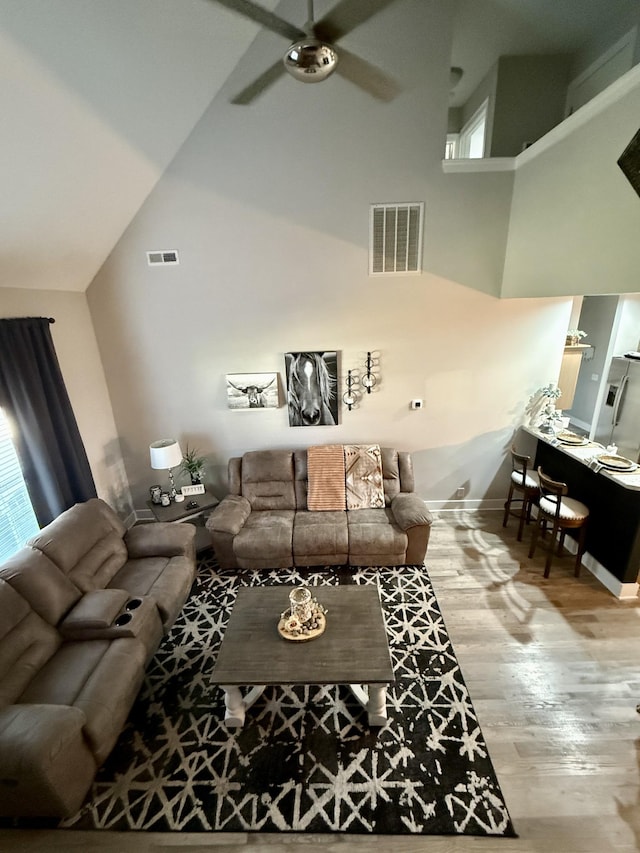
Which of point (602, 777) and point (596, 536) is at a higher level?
point (596, 536)

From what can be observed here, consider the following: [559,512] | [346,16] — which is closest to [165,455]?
[559,512]

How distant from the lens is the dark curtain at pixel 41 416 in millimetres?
2695

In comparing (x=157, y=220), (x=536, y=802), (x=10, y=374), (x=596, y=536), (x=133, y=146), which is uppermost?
(x=133, y=146)

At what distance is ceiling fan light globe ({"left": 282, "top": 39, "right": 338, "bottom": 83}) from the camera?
2.52 m

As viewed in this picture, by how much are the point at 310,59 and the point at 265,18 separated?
18.0 inches

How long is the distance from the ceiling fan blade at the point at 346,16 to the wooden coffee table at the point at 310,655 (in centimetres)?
453

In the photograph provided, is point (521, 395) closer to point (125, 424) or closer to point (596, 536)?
point (596, 536)

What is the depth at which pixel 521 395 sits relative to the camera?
4.06 meters

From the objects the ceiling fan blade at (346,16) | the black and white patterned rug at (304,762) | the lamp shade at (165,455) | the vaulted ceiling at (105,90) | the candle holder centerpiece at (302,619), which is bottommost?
the black and white patterned rug at (304,762)

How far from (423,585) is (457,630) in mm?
487

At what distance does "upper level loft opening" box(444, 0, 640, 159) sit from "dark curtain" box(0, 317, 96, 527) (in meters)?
4.48

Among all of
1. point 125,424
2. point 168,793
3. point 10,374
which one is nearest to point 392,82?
point 10,374

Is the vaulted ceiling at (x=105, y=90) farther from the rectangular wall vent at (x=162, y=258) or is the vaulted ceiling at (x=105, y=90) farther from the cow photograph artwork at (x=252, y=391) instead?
the cow photograph artwork at (x=252, y=391)

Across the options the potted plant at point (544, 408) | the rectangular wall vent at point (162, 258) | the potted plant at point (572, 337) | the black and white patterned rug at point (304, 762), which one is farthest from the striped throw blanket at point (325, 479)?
the potted plant at point (572, 337)
